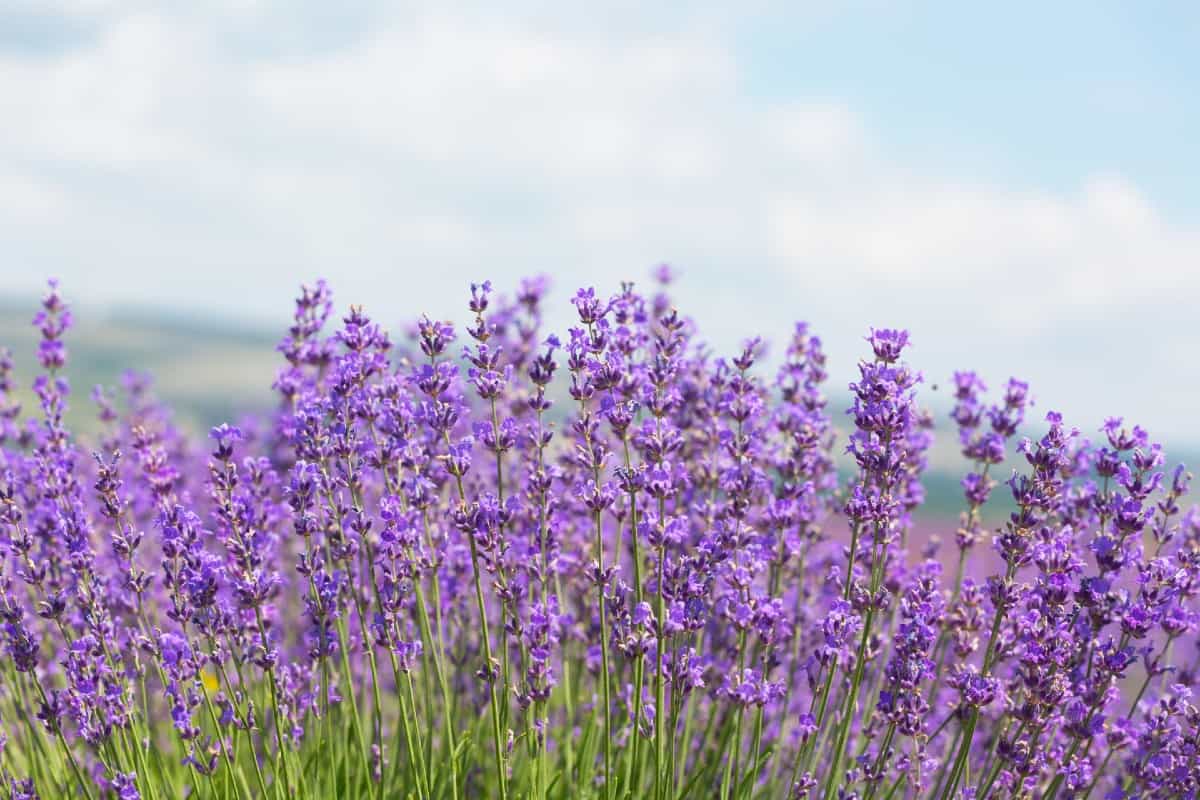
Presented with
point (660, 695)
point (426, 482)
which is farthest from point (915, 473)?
point (426, 482)

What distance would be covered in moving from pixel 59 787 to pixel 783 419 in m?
4.12

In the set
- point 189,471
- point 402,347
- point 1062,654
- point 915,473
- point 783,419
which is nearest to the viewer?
point 1062,654

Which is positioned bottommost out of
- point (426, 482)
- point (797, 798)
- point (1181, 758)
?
point (797, 798)

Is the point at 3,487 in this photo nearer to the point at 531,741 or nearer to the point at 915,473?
the point at 531,741

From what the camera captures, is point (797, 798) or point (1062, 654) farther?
point (797, 798)

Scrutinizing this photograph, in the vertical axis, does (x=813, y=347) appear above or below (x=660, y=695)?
above

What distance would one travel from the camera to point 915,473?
5.70m

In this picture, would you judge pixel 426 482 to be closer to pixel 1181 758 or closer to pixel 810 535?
pixel 810 535

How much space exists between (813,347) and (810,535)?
1162 mm

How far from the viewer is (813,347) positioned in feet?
17.9

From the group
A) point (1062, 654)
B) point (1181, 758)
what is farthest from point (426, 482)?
point (1181, 758)

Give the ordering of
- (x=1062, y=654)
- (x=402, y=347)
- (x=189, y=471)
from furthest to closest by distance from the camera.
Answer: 1. (x=189, y=471)
2. (x=402, y=347)
3. (x=1062, y=654)

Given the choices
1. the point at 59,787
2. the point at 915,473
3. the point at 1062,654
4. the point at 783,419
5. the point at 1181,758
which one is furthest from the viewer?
the point at 915,473

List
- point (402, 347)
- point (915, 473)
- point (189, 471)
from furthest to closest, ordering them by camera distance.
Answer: point (189, 471) < point (402, 347) < point (915, 473)
